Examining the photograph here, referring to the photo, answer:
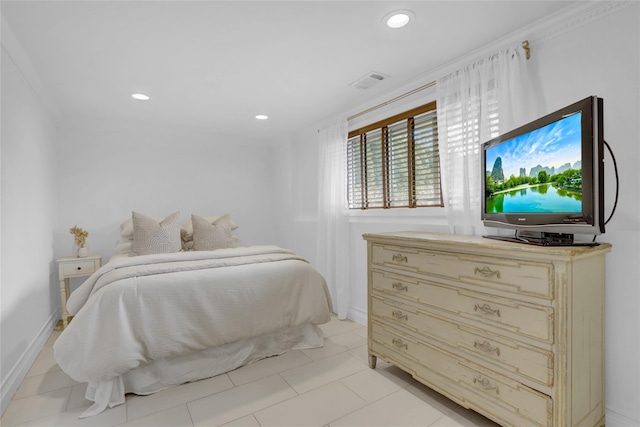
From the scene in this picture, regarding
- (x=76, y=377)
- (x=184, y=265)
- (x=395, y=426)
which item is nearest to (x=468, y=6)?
(x=395, y=426)

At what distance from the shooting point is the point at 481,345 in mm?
1669

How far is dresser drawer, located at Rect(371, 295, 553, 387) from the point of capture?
144 cm

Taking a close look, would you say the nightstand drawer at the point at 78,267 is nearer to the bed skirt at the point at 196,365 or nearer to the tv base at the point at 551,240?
the bed skirt at the point at 196,365

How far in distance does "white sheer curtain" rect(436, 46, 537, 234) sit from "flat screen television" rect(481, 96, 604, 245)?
0.68 ft

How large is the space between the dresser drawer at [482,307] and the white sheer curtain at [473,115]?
2.06ft

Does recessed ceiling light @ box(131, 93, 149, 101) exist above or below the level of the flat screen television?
above

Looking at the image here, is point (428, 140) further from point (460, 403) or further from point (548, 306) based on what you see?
point (460, 403)

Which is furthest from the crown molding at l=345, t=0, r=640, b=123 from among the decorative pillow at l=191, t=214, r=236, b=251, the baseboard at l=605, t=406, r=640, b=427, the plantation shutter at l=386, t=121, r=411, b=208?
the decorative pillow at l=191, t=214, r=236, b=251

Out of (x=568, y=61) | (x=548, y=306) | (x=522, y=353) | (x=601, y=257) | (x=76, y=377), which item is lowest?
(x=76, y=377)

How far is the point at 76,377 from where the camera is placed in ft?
6.19

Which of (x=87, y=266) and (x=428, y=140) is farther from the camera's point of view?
(x=87, y=266)

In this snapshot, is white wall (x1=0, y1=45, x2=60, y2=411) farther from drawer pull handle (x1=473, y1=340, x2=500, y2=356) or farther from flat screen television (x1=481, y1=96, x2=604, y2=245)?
flat screen television (x1=481, y1=96, x2=604, y2=245)

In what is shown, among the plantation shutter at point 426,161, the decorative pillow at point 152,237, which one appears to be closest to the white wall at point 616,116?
the plantation shutter at point 426,161

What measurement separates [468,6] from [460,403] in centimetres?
220
